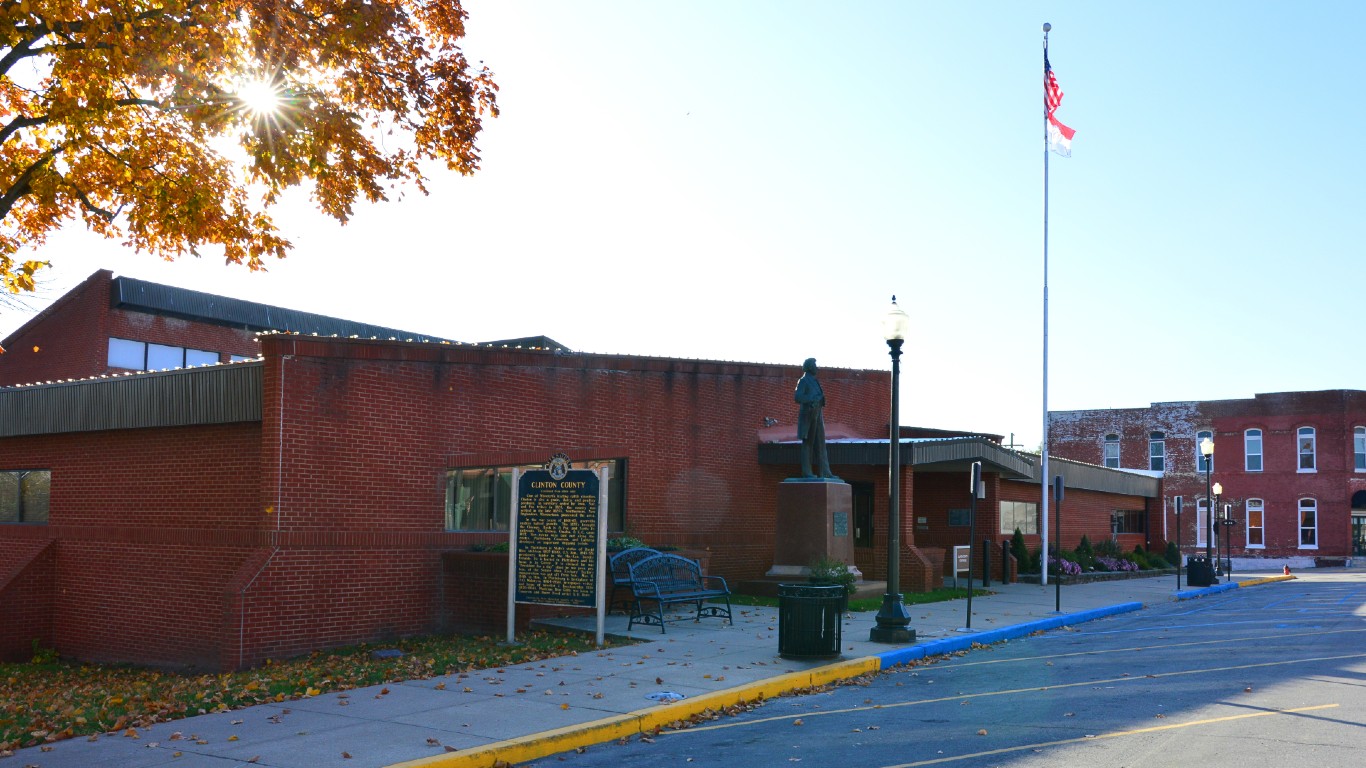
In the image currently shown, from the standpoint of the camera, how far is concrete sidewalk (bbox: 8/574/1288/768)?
8.65m

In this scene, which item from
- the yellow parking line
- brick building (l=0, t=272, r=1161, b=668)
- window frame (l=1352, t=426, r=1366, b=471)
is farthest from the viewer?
window frame (l=1352, t=426, r=1366, b=471)

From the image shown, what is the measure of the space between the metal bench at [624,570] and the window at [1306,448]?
5023 cm

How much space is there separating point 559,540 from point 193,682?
4848mm

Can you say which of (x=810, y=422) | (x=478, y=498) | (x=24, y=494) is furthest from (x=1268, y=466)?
Answer: (x=24, y=494)

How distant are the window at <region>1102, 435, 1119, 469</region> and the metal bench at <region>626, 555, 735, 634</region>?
51.5 metres

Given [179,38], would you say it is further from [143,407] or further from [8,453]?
[8,453]

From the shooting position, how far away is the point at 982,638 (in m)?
16.8

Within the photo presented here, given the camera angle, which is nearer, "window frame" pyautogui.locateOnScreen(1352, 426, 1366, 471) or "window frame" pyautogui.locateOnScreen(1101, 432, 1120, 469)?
"window frame" pyautogui.locateOnScreen(1352, 426, 1366, 471)

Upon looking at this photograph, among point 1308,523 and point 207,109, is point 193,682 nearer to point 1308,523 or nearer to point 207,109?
point 207,109

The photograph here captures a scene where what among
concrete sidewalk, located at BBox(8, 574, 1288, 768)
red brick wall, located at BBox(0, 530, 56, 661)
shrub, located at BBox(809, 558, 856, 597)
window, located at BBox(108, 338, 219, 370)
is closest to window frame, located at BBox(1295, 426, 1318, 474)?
shrub, located at BBox(809, 558, 856, 597)

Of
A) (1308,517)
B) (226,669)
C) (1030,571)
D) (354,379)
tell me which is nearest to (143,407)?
(354,379)

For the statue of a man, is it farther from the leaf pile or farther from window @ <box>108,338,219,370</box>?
window @ <box>108,338,219,370</box>

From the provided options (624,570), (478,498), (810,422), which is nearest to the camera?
(624,570)

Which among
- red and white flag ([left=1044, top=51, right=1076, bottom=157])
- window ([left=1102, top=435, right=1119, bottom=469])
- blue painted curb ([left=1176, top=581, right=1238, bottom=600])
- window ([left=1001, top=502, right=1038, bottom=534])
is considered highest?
red and white flag ([left=1044, top=51, right=1076, bottom=157])
